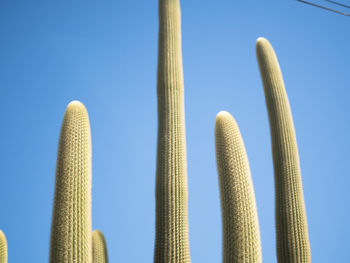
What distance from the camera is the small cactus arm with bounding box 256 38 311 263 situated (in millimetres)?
3303

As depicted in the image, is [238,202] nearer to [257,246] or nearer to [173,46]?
[257,246]

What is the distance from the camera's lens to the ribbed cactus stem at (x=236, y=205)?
2490mm

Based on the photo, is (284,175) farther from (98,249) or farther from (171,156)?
(98,249)

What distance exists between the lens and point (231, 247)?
252 centimetres

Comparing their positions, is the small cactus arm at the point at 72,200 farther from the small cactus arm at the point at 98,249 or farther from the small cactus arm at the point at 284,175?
the small cactus arm at the point at 284,175

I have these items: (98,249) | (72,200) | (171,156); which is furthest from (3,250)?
(171,156)

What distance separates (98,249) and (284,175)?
1.77 m

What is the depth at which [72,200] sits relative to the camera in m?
2.32

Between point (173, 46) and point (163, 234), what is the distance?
1863 millimetres

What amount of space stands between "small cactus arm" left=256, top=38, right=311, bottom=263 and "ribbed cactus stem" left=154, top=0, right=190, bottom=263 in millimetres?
909

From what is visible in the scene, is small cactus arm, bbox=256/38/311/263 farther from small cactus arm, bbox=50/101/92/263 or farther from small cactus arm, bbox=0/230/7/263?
small cactus arm, bbox=0/230/7/263

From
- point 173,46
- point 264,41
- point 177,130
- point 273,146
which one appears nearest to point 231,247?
point 177,130

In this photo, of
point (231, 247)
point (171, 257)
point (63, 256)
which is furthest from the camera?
point (171, 257)

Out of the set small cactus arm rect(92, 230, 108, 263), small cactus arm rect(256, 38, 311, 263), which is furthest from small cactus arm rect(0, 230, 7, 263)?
small cactus arm rect(256, 38, 311, 263)
